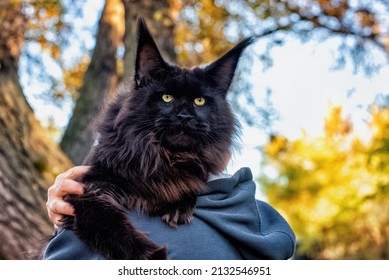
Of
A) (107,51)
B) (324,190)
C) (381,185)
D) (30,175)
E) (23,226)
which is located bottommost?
(324,190)

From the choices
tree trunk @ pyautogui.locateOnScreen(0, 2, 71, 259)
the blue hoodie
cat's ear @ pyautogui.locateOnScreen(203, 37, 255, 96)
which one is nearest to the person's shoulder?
the blue hoodie

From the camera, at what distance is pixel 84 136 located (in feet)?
16.5

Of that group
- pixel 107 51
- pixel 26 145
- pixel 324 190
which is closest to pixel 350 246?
pixel 324 190

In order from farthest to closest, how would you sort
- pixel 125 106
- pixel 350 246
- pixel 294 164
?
pixel 294 164, pixel 350 246, pixel 125 106

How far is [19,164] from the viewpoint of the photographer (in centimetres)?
399

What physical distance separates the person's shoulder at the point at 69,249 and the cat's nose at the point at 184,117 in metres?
0.64

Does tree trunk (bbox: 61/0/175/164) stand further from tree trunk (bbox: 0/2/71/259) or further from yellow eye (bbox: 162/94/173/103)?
yellow eye (bbox: 162/94/173/103)

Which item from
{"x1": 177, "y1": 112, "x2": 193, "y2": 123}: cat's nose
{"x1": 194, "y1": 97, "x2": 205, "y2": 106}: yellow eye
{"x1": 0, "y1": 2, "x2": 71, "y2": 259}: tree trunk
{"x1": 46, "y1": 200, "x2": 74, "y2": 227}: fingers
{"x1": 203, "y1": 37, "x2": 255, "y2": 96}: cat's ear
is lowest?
{"x1": 0, "y1": 2, "x2": 71, "y2": 259}: tree trunk

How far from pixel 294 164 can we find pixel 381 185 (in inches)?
272

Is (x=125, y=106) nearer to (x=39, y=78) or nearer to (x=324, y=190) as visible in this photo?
(x=39, y=78)

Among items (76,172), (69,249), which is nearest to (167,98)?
(76,172)

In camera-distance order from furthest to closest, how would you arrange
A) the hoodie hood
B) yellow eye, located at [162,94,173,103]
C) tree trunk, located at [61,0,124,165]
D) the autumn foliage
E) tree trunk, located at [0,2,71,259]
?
the autumn foliage → tree trunk, located at [61,0,124,165] → tree trunk, located at [0,2,71,259] → yellow eye, located at [162,94,173,103] → the hoodie hood

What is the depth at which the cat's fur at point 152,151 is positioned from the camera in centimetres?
205

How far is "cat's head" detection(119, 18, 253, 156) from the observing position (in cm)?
225
